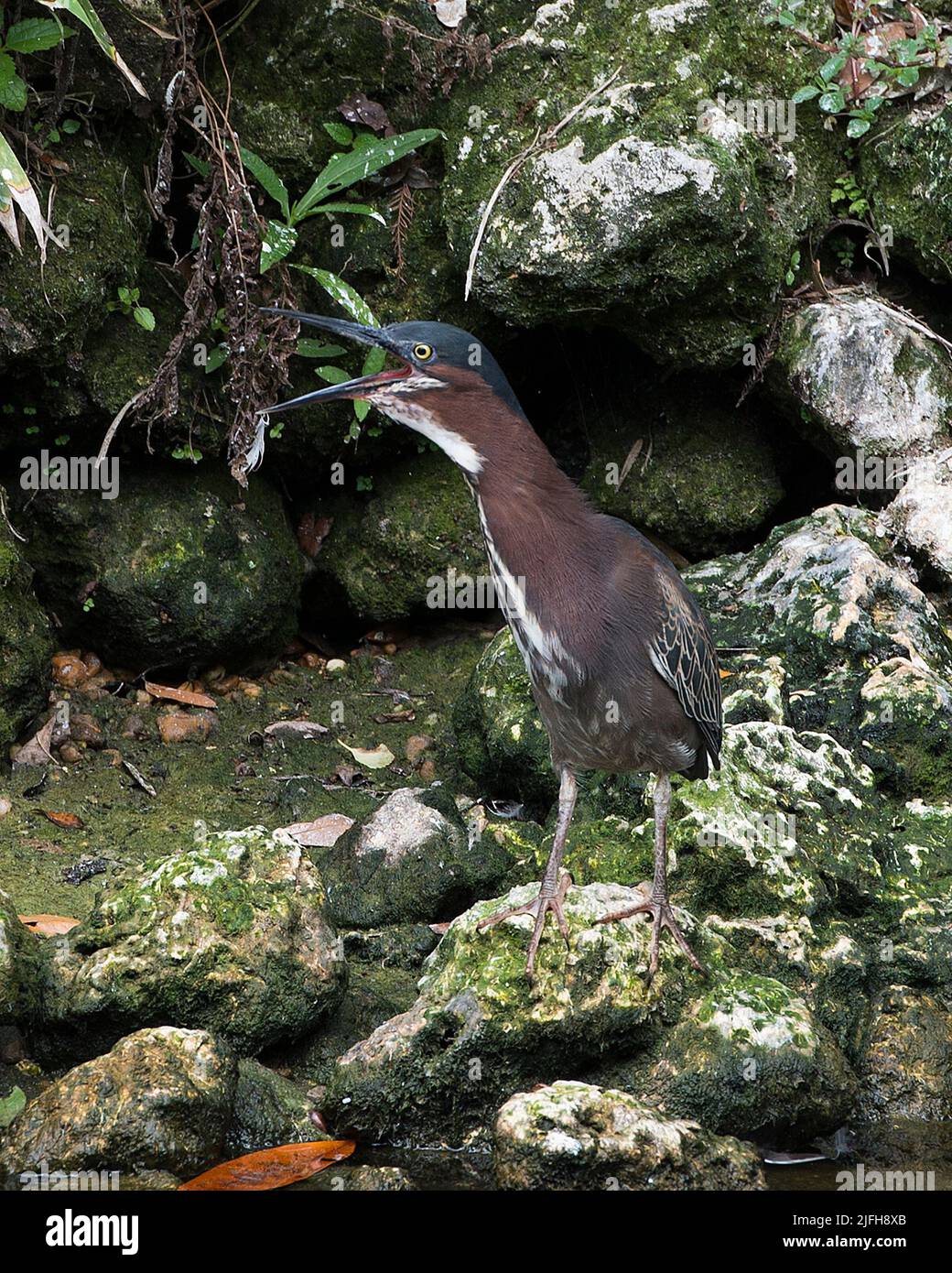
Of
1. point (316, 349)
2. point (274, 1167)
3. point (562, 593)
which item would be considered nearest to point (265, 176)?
point (316, 349)

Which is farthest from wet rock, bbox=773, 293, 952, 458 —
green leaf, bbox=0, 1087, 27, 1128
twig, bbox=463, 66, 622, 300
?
green leaf, bbox=0, 1087, 27, 1128

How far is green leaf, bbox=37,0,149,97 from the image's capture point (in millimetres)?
5254

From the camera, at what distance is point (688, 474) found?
747 centimetres

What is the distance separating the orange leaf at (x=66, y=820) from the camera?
233 inches

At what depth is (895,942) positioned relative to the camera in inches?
194

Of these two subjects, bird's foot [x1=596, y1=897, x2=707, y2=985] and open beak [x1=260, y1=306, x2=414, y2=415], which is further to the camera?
bird's foot [x1=596, y1=897, x2=707, y2=985]

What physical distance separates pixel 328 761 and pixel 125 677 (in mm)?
1108

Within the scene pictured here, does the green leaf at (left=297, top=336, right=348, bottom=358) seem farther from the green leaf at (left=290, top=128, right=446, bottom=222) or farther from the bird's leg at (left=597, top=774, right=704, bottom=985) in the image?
the bird's leg at (left=597, top=774, right=704, bottom=985)

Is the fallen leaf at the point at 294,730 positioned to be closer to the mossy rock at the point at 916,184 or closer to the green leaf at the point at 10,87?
the green leaf at the point at 10,87

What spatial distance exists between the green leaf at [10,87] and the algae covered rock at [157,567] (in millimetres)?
1758

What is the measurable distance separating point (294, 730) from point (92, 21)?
319 centimetres

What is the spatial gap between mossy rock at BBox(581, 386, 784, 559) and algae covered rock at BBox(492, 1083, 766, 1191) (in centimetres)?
410

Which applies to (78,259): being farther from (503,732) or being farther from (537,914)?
(537,914)

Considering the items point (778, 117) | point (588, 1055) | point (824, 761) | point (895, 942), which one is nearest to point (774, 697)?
point (824, 761)
